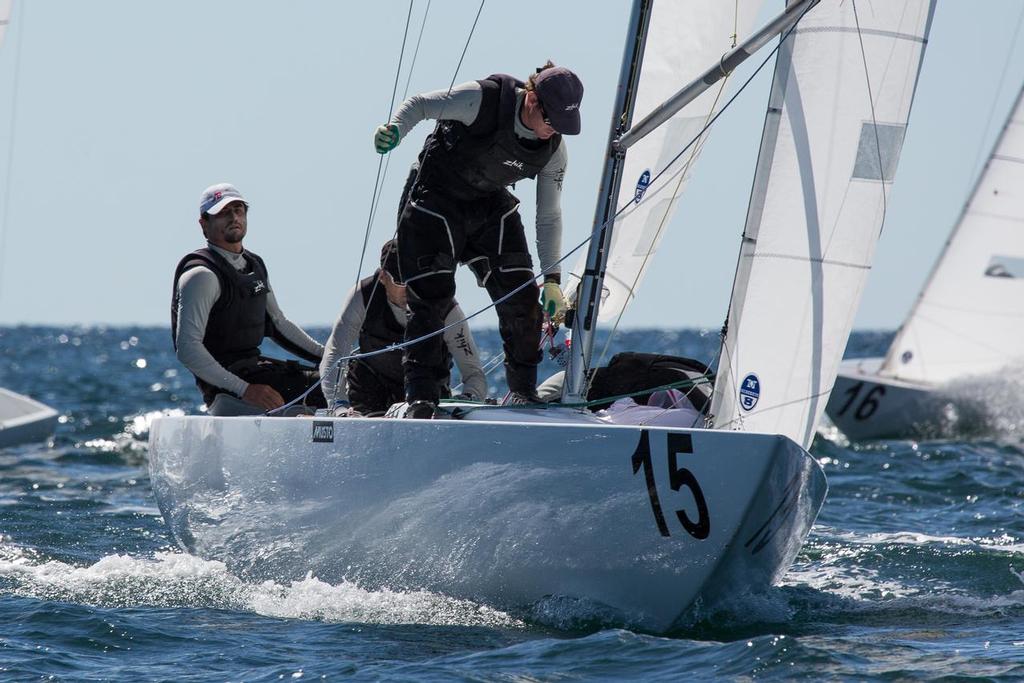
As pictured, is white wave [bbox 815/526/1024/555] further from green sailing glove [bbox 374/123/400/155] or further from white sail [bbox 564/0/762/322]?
green sailing glove [bbox 374/123/400/155]

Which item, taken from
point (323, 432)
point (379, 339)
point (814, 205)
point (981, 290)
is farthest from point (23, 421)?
point (981, 290)

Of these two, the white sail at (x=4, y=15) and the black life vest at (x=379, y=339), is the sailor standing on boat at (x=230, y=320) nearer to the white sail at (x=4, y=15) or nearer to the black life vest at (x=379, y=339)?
the black life vest at (x=379, y=339)

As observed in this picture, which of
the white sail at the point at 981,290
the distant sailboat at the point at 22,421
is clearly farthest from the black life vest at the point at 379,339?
the white sail at the point at 981,290

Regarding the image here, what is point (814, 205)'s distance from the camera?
5414 mm

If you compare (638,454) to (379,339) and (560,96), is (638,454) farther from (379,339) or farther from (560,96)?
(379,339)

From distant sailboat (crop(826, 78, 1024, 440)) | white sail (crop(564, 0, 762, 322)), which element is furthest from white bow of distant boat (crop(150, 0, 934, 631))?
distant sailboat (crop(826, 78, 1024, 440))

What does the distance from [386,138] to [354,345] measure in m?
1.53

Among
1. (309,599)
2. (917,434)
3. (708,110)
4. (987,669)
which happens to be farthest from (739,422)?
(917,434)

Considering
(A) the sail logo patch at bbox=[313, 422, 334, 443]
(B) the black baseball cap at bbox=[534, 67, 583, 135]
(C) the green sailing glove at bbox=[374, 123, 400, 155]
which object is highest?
(B) the black baseball cap at bbox=[534, 67, 583, 135]

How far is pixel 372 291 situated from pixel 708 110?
6.43ft

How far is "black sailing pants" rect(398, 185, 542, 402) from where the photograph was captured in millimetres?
5430

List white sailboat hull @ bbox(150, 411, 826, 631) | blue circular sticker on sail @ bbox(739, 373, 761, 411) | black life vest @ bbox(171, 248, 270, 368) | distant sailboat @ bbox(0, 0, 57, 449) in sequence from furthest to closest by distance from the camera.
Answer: distant sailboat @ bbox(0, 0, 57, 449) < black life vest @ bbox(171, 248, 270, 368) < blue circular sticker on sail @ bbox(739, 373, 761, 411) < white sailboat hull @ bbox(150, 411, 826, 631)

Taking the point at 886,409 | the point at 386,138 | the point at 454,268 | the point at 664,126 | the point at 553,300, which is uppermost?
the point at 664,126

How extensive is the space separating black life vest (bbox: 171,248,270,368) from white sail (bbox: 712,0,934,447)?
2294 mm
